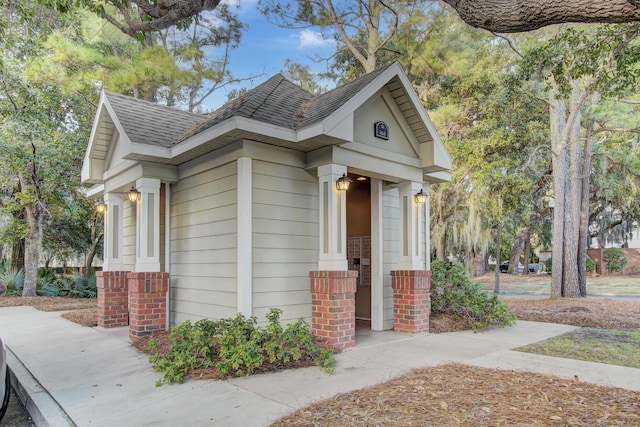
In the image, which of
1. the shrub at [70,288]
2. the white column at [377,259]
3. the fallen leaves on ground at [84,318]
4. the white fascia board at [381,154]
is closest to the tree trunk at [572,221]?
the white fascia board at [381,154]

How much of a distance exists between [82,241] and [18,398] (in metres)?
13.6

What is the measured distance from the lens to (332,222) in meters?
5.66

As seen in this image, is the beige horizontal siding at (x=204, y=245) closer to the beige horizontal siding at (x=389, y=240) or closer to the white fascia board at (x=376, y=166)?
the white fascia board at (x=376, y=166)

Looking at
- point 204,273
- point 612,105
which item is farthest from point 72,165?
point 612,105

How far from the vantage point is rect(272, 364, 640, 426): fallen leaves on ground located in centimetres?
313

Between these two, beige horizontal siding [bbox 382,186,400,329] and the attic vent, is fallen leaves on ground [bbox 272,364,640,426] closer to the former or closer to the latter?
beige horizontal siding [bbox 382,186,400,329]

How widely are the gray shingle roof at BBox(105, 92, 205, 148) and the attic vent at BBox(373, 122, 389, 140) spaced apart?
3.06 m

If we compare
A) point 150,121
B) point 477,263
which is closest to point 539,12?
point 150,121

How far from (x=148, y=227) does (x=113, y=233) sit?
6.18ft

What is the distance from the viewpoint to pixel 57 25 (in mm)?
11625

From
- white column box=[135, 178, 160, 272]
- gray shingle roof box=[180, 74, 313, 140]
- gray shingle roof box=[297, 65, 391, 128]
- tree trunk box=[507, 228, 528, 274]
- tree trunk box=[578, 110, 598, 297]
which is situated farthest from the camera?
tree trunk box=[507, 228, 528, 274]

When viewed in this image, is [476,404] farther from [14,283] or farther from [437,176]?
[14,283]

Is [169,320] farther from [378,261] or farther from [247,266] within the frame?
[378,261]

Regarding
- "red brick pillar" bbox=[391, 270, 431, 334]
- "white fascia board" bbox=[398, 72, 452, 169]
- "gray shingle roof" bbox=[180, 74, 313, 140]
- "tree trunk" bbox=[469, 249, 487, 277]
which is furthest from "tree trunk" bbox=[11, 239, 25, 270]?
"tree trunk" bbox=[469, 249, 487, 277]
